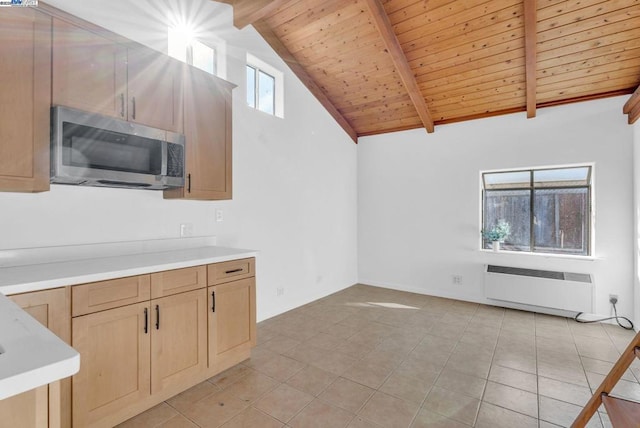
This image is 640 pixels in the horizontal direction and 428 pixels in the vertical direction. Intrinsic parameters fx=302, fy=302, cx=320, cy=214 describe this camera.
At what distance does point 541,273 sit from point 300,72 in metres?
Answer: 4.15

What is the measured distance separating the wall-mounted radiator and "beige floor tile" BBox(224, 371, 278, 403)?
127 inches

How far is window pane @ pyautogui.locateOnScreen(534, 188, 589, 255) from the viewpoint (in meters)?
3.84

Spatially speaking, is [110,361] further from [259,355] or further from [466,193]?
[466,193]

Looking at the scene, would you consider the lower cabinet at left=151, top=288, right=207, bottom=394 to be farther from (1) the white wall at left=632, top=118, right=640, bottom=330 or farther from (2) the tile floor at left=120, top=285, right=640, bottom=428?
(1) the white wall at left=632, top=118, right=640, bottom=330

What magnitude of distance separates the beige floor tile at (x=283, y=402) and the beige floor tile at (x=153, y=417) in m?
0.55

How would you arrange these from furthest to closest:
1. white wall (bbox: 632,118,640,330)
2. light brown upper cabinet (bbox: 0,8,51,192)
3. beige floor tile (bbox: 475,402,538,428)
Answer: white wall (bbox: 632,118,640,330), beige floor tile (bbox: 475,402,538,428), light brown upper cabinet (bbox: 0,8,51,192)

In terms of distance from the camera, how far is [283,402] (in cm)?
206

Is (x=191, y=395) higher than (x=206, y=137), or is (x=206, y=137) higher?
(x=206, y=137)

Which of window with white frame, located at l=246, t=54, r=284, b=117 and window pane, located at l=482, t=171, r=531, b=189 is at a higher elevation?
window with white frame, located at l=246, t=54, r=284, b=117

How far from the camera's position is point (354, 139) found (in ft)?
17.7

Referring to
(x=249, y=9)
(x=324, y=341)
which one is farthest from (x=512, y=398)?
(x=249, y=9)

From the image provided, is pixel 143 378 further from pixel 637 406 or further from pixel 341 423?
pixel 637 406

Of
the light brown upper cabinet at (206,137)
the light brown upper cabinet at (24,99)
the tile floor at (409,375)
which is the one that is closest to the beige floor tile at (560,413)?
the tile floor at (409,375)

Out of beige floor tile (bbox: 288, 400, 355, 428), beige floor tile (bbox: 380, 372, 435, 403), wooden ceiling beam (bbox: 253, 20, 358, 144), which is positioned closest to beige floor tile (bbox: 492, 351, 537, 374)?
beige floor tile (bbox: 380, 372, 435, 403)
